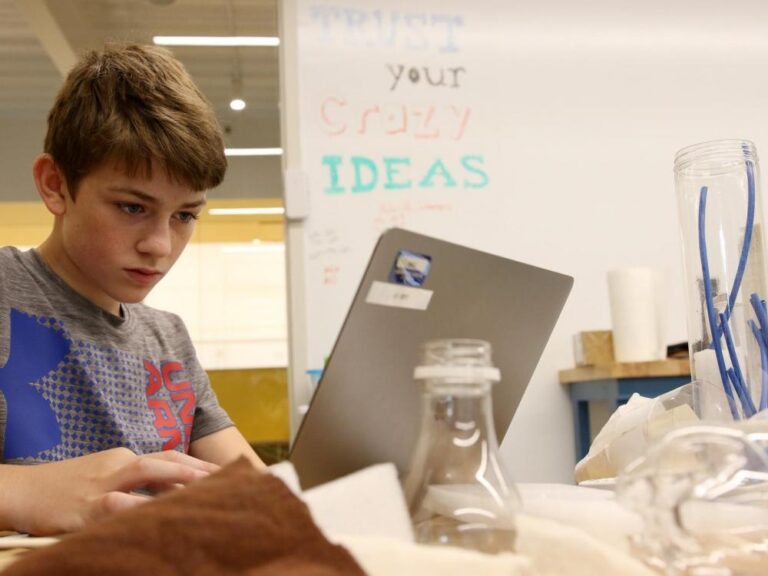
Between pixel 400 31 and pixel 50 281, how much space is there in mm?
1307

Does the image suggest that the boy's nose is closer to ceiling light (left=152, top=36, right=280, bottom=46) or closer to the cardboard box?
the cardboard box

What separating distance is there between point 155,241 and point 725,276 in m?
0.61

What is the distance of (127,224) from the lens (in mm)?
942

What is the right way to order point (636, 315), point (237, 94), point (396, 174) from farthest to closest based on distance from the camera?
point (237, 94), point (396, 174), point (636, 315)

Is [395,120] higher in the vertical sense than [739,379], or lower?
higher

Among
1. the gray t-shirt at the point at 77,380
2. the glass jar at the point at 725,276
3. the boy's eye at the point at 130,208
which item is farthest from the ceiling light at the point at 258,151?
the glass jar at the point at 725,276

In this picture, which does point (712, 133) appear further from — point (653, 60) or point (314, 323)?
point (314, 323)

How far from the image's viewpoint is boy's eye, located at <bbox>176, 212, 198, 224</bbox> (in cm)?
98

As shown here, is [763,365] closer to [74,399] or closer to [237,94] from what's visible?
[74,399]

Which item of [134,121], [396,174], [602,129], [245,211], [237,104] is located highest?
[237,104]

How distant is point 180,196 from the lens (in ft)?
3.12

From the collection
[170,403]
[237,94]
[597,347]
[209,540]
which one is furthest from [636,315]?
[237,94]

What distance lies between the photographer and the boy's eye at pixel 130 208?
94 centimetres

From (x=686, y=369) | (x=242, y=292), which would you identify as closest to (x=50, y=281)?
(x=686, y=369)
